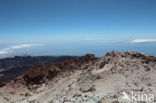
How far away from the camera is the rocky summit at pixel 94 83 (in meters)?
9.34

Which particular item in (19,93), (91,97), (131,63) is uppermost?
(131,63)

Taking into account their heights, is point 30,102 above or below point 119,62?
below

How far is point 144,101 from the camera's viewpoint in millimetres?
7941

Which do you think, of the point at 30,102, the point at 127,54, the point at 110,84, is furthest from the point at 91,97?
the point at 127,54

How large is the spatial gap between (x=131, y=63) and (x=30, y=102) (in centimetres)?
1005

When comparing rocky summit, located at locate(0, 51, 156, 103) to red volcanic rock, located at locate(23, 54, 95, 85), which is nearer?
rocky summit, located at locate(0, 51, 156, 103)

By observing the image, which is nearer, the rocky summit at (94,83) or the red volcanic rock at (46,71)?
the rocky summit at (94,83)

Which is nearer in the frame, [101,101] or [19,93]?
[101,101]

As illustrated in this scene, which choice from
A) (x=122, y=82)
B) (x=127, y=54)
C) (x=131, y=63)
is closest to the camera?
(x=122, y=82)

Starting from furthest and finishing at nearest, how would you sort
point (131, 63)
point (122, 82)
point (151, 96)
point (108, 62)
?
point (108, 62)
point (131, 63)
point (122, 82)
point (151, 96)

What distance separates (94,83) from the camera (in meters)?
12.6

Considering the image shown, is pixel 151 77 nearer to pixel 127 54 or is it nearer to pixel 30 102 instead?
pixel 127 54

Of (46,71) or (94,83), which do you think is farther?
(46,71)

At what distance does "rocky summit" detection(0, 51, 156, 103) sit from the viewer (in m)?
9.34
